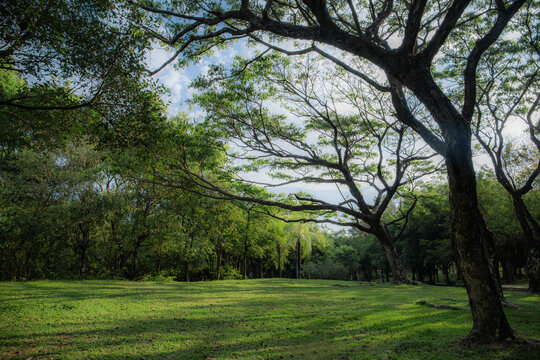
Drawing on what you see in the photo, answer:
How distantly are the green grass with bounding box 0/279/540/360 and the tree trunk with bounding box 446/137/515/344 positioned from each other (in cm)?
36

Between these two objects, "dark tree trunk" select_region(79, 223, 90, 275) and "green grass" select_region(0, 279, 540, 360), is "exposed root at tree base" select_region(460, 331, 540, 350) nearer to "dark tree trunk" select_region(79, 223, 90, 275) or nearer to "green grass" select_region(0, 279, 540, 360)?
"green grass" select_region(0, 279, 540, 360)

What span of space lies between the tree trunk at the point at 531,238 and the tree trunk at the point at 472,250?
36.0 ft

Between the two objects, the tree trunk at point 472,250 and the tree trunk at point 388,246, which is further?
the tree trunk at point 388,246

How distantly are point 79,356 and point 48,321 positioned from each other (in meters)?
3.17

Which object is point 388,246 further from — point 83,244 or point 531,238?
point 83,244

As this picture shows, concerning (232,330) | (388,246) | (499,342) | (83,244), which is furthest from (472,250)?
(83,244)

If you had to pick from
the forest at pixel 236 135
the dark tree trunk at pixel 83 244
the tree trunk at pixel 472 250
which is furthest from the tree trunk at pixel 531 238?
the dark tree trunk at pixel 83 244

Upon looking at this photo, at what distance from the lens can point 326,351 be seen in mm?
5371

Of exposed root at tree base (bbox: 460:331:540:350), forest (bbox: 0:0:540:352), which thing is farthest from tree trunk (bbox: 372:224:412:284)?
exposed root at tree base (bbox: 460:331:540:350)

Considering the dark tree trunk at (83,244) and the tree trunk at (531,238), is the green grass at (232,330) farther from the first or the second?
the dark tree trunk at (83,244)

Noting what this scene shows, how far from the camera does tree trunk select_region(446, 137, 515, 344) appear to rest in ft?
16.4

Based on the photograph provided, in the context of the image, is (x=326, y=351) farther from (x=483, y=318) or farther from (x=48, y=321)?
(x=48, y=321)

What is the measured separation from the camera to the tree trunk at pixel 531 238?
519 inches

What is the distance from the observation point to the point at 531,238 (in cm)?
1346
